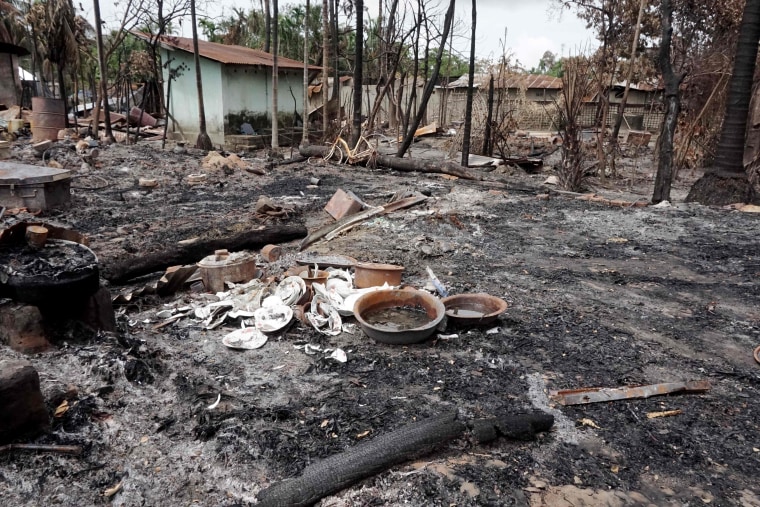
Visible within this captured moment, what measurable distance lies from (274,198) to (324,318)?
17.5 feet

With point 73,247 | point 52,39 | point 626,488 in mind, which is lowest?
point 626,488

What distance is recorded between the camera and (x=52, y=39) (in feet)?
41.9

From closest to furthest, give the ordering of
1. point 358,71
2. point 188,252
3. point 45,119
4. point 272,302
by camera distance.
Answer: point 272,302, point 188,252, point 45,119, point 358,71

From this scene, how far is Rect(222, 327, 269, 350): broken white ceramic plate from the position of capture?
3.70 meters

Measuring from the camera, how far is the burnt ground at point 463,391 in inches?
91.2

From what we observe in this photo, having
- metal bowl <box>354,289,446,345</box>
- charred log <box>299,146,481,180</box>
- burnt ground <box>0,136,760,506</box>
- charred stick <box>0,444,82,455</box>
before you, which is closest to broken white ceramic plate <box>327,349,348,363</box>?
burnt ground <box>0,136,760,506</box>

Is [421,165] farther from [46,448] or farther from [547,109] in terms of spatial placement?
[547,109]

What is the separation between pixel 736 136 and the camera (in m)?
8.48

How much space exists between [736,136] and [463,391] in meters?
8.18

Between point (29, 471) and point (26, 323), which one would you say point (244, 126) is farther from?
point (29, 471)

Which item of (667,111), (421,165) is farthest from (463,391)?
(421,165)

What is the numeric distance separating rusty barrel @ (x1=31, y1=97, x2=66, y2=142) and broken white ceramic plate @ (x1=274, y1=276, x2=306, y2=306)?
1093cm

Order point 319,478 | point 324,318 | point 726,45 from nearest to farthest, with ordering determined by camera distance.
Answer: point 319,478
point 324,318
point 726,45

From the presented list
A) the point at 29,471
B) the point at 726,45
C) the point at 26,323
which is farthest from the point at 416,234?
the point at 726,45
